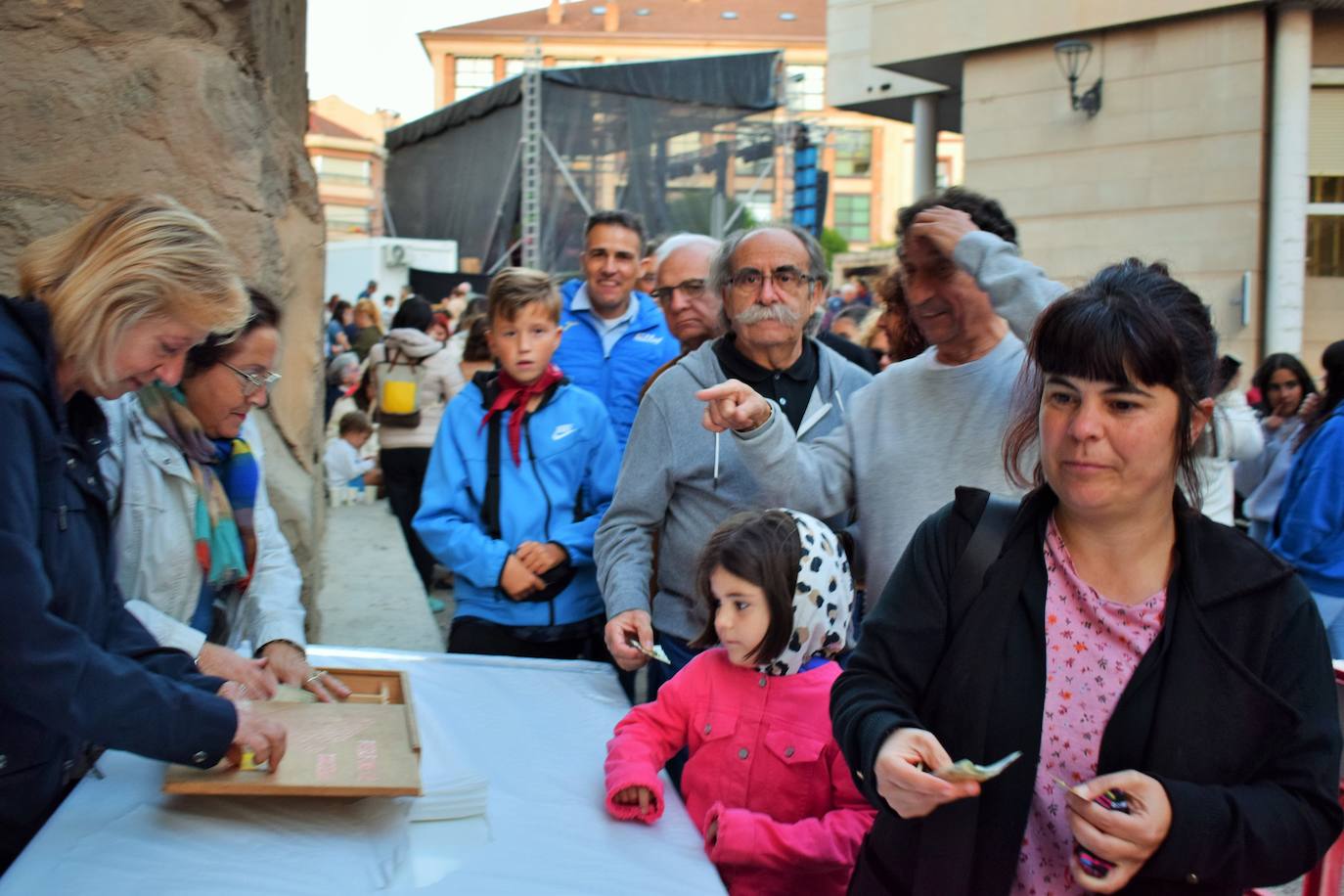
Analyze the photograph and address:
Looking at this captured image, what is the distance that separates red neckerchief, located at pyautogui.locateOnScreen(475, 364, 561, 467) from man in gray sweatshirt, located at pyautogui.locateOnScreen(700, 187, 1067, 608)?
38.8 inches

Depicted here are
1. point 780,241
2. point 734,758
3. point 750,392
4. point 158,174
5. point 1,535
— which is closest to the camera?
point 1,535

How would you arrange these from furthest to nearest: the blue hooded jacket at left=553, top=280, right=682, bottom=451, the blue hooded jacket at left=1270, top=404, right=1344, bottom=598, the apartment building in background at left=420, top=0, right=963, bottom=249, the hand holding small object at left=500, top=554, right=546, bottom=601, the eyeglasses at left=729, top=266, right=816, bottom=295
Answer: the apartment building in background at left=420, top=0, right=963, bottom=249, the blue hooded jacket at left=553, top=280, right=682, bottom=451, the blue hooded jacket at left=1270, top=404, right=1344, bottom=598, the hand holding small object at left=500, top=554, right=546, bottom=601, the eyeglasses at left=729, top=266, right=816, bottom=295

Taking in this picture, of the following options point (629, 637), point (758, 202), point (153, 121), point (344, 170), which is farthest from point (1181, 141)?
point (344, 170)

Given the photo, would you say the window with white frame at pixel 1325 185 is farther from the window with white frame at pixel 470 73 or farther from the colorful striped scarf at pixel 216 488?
the window with white frame at pixel 470 73

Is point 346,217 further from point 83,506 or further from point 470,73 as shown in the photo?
point 83,506

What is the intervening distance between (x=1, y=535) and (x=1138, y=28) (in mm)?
12484

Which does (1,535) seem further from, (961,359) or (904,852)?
(961,359)

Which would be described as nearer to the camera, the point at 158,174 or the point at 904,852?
the point at 904,852

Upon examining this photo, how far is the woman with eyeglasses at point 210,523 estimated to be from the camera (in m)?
2.22

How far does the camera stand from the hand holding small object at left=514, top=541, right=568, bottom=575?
309 cm

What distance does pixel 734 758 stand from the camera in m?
2.15

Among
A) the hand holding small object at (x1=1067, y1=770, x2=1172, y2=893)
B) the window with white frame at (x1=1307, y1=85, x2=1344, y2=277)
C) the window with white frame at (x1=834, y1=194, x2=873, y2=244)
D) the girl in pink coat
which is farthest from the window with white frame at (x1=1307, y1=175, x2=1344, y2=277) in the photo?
the window with white frame at (x1=834, y1=194, x2=873, y2=244)

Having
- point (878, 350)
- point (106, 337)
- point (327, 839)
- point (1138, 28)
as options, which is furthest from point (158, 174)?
point (1138, 28)

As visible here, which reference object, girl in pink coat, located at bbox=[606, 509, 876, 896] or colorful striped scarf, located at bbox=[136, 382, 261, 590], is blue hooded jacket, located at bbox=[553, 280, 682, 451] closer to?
colorful striped scarf, located at bbox=[136, 382, 261, 590]
